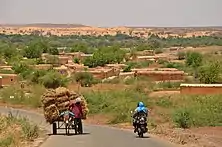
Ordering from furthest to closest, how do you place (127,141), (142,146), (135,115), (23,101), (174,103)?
1. (23,101)
2. (174,103)
3. (135,115)
4. (127,141)
5. (142,146)

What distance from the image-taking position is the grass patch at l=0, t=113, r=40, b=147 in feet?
71.1

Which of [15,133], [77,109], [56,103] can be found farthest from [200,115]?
[15,133]

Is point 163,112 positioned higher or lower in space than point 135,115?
lower

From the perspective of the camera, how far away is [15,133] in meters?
23.7

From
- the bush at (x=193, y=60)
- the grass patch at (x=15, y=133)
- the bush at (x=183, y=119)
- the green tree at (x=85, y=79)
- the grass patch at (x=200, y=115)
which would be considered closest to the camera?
the grass patch at (x=15, y=133)

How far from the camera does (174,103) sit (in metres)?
49.2

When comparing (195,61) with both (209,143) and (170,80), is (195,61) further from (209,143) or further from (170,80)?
(209,143)

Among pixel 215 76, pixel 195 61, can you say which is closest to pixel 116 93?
pixel 215 76

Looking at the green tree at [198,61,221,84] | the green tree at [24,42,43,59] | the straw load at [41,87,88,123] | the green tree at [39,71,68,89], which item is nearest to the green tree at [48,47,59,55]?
the green tree at [24,42,43,59]

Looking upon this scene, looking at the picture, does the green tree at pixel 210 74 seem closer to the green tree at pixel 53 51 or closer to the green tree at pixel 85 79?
the green tree at pixel 85 79

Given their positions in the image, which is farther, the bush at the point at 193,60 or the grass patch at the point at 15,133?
the bush at the point at 193,60

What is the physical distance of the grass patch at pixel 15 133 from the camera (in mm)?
21672

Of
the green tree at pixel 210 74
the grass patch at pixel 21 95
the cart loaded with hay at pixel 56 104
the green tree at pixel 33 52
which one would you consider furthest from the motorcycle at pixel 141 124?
the green tree at pixel 33 52

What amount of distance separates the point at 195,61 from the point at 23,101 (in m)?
42.1
